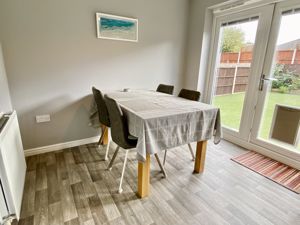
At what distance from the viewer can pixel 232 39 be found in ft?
9.59

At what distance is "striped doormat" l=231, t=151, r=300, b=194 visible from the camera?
2.01 metres

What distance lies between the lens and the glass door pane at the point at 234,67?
2.71 meters

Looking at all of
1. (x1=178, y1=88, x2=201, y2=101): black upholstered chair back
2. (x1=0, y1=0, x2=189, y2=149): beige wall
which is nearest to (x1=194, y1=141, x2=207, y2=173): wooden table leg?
(x1=178, y1=88, x2=201, y2=101): black upholstered chair back

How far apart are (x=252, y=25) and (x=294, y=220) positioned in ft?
8.16

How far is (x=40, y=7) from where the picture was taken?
7.00 feet

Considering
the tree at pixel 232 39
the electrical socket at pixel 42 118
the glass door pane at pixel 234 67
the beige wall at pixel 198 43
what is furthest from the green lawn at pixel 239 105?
the electrical socket at pixel 42 118

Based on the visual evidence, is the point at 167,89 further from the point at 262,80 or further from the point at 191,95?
the point at 262,80

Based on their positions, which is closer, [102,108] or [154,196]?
[154,196]

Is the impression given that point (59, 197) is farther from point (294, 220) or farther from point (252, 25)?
point (252, 25)

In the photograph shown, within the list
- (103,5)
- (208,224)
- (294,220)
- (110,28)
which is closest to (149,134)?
(208,224)

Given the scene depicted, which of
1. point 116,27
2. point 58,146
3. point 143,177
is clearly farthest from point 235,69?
point 58,146

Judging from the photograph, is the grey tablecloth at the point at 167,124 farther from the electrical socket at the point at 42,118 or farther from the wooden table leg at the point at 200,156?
the electrical socket at the point at 42,118

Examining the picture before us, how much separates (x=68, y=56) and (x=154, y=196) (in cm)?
207

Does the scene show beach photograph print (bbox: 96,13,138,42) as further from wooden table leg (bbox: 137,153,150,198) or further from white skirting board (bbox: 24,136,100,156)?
wooden table leg (bbox: 137,153,150,198)
